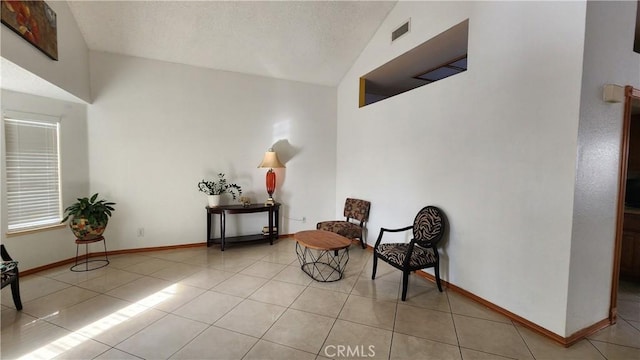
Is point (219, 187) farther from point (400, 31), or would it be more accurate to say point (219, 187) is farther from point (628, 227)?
point (628, 227)

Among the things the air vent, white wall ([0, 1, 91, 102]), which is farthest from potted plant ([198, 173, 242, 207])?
the air vent

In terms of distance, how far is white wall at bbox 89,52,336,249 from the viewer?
3.85m

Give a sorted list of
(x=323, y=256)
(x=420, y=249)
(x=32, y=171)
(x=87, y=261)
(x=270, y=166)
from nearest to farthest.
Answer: (x=420, y=249)
(x=32, y=171)
(x=87, y=261)
(x=323, y=256)
(x=270, y=166)

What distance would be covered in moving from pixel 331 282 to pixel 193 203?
8.63 feet

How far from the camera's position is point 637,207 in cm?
331

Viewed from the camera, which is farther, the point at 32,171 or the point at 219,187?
the point at 219,187

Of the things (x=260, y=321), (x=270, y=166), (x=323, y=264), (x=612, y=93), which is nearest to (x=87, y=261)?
(x=270, y=166)

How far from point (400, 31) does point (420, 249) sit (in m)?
2.86

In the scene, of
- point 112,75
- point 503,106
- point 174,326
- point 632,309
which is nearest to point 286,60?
point 112,75

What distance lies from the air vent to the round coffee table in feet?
9.28

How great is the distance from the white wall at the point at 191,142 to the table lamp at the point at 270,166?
23 cm

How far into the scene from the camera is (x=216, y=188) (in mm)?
4406

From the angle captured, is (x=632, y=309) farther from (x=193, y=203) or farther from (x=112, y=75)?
(x=112, y=75)

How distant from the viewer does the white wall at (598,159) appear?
1.98 meters
